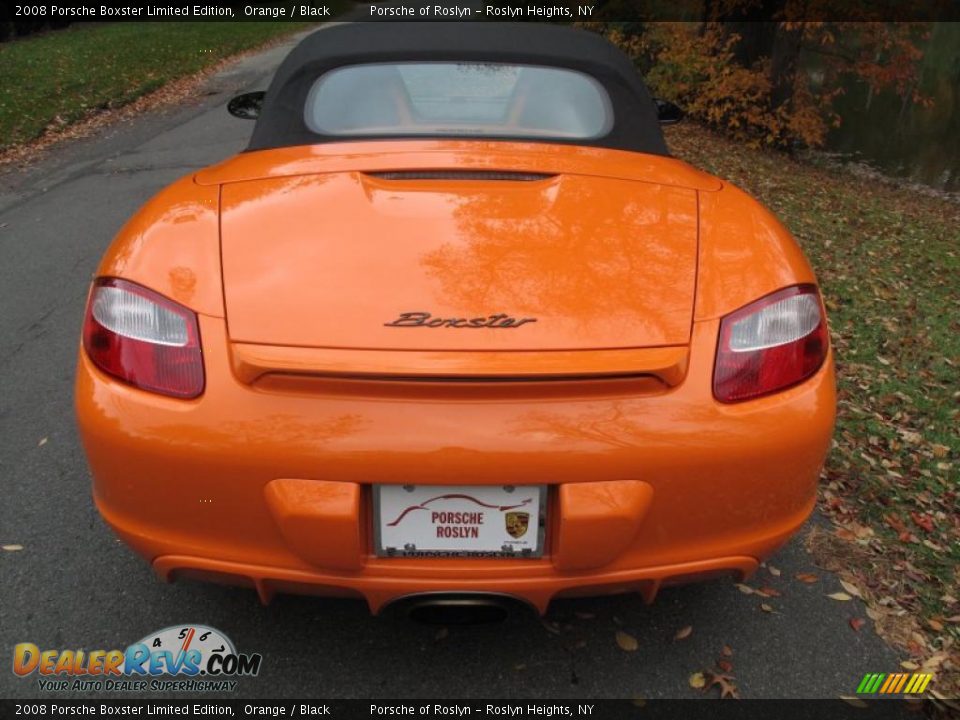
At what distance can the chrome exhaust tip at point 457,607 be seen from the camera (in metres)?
1.71

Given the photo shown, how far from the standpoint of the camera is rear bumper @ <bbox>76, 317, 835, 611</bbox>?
1597mm

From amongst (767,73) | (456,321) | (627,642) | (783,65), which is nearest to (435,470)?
(456,321)

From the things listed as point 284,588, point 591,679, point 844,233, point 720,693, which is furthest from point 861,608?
point 844,233

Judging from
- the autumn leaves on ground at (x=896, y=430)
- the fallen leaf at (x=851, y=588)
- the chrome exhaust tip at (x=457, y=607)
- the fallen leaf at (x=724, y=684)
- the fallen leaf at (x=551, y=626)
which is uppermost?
the chrome exhaust tip at (x=457, y=607)

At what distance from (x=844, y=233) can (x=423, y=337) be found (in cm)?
773

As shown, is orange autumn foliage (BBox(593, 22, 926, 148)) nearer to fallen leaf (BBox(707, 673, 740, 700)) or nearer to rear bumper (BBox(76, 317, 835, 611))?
fallen leaf (BBox(707, 673, 740, 700))

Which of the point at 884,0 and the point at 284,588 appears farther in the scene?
the point at 884,0

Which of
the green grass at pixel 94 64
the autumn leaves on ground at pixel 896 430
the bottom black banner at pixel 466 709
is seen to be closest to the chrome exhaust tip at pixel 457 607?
the bottom black banner at pixel 466 709

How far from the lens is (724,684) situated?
2.09 m

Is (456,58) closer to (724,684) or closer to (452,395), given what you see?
(452,395)

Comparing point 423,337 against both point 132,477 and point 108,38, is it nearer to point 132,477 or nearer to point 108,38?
point 132,477

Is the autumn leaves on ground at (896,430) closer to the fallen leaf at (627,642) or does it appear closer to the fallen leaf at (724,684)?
the fallen leaf at (724,684)

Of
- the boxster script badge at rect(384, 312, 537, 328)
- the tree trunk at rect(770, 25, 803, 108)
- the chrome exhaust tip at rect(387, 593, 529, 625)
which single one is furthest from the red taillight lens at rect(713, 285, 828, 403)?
the tree trunk at rect(770, 25, 803, 108)

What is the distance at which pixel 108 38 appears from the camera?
1911cm
